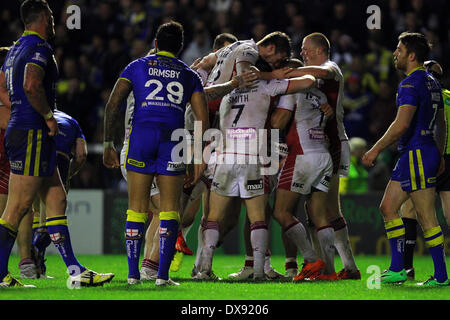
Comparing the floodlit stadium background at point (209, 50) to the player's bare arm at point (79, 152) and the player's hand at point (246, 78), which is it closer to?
the player's bare arm at point (79, 152)

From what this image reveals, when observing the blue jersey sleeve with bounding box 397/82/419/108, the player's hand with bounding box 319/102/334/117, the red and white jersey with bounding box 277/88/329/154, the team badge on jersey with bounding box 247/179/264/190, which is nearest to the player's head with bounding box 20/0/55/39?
the team badge on jersey with bounding box 247/179/264/190

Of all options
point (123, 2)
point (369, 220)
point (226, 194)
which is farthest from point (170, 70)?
point (123, 2)

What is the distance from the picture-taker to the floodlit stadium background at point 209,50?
1421cm

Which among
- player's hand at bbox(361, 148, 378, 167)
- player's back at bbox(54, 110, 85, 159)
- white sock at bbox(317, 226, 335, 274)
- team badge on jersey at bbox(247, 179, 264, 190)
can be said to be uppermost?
player's back at bbox(54, 110, 85, 159)

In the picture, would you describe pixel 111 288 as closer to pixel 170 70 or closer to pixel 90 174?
pixel 170 70

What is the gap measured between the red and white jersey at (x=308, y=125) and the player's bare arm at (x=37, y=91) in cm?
258

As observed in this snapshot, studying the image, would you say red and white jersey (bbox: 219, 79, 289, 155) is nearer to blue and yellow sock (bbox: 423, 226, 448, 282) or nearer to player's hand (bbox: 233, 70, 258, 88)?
player's hand (bbox: 233, 70, 258, 88)

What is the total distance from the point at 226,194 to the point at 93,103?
8.80 m

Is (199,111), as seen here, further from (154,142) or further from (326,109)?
(326,109)

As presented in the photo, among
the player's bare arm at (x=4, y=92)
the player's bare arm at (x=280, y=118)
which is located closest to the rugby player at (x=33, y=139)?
the player's bare arm at (x=4, y=92)

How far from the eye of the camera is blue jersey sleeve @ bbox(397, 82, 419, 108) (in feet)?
24.8

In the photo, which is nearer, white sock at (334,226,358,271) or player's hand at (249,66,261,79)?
player's hand at (249,66,261,79)

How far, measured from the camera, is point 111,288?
7133mm

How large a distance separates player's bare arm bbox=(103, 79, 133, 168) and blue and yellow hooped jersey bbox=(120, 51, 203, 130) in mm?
72
